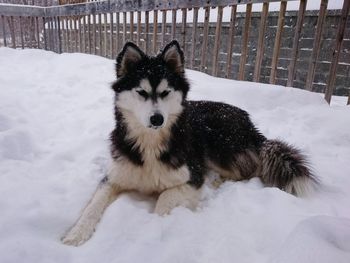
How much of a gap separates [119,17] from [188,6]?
216 centimetres

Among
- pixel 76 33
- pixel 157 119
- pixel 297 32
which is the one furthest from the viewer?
pixel 76 33

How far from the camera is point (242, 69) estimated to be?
4.69 meters

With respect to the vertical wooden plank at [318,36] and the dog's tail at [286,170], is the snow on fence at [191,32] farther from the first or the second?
the dog's tail at [286,170]

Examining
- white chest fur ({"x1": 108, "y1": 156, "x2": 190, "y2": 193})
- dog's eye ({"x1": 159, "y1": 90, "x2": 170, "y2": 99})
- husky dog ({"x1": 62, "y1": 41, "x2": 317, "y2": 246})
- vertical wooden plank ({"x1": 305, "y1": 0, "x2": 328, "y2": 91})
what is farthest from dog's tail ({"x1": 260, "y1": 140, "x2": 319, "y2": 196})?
vertical wooden plank ({"x1": 305, "y1": 0, "x2": 328, "y2": 91})

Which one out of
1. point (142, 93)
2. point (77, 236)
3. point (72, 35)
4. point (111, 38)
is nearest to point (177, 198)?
point (77, 236)

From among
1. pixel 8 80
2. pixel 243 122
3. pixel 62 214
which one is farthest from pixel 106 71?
pixel 62 214

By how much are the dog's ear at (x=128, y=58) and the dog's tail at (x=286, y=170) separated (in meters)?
1.31

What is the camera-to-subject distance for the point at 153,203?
210 centimetres

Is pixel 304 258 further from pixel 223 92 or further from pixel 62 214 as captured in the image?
pixel 223 92

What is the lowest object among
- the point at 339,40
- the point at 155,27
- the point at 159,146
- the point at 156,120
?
the point at 159,146

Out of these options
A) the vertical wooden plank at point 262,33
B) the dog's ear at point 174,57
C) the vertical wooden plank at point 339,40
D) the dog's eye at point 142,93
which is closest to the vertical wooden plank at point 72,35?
the vertical wooden plank at point 262,33

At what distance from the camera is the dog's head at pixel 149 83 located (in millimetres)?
2098

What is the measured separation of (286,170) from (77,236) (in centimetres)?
156

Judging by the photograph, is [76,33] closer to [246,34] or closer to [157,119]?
[246,34]
